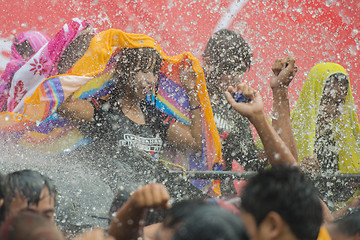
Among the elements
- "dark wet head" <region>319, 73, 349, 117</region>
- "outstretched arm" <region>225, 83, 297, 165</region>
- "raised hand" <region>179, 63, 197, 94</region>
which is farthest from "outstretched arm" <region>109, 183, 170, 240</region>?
"dark wet head" <region>319, 73, 349, 117</region>

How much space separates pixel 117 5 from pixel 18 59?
5.40ft

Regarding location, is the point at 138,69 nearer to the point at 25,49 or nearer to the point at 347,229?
the point at 25,49

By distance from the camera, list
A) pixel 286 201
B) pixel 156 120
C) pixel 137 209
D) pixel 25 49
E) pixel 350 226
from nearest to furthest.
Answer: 1. pixel 286 201
2. pixel 137 209
3. pixel 350 226
4. pixel 156 120
5. pixel 25 49

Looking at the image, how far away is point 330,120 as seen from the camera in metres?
3.12

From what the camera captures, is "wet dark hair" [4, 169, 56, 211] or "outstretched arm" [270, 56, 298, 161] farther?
"outstretched arm" [270, 56, 298, 161]

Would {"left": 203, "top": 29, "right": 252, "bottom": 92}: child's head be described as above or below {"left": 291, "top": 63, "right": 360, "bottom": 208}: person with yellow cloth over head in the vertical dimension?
above

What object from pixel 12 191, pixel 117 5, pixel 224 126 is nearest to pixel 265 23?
pixel 117 5

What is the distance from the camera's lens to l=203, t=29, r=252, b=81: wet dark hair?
3.08 m

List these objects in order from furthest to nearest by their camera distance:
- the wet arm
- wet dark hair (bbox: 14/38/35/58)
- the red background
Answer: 1. the red background
2. wet dark hair (bbox: 14/38/35/58)
3. the wet arm

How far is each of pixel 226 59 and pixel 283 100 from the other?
83 centimetres

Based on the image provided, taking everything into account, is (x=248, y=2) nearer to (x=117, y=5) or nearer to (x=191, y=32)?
(x=191, y=32)

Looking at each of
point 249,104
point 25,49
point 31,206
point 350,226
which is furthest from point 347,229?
point 25,49

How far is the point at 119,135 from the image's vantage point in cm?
269

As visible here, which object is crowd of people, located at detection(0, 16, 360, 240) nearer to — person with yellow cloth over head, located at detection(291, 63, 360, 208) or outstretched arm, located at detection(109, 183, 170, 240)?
person with yellow cloth over head, located at detection(291, 63, 360, 208)
